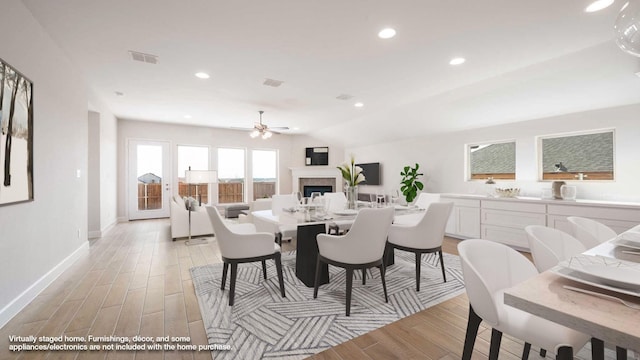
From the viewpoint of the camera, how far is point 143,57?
3.26m

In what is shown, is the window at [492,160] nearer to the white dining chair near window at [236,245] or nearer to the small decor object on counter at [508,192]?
the small decor object on counter at [508,192]

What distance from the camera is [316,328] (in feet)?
6.71

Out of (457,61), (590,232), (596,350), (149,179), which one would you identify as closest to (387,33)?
(457,61)

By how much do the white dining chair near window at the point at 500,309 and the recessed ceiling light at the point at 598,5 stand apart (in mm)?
2217

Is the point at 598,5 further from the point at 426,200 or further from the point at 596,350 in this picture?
the point at 596,350

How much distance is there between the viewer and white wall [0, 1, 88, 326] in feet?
7.11

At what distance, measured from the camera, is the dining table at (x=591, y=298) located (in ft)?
2.13

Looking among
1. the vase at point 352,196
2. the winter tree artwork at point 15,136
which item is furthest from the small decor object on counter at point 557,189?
the winter tree artwork at point 15,136

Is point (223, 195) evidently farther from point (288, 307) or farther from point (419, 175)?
point (288, 307)

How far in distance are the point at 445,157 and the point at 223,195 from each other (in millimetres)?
6173

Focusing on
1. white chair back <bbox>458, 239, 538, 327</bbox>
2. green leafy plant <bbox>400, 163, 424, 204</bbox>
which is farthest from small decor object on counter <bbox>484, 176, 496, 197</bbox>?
white chair back <bbox>458, 239, 538, 327</bbox>

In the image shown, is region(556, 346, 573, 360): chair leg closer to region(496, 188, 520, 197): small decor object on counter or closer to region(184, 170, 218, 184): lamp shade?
region(496, 188, 520, 197): small decor object on counter

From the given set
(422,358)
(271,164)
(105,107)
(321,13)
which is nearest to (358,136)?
(271,164)

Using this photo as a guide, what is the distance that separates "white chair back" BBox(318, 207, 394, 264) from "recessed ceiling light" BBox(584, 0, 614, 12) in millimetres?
2287
